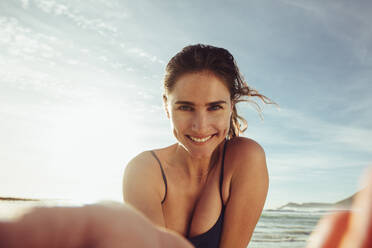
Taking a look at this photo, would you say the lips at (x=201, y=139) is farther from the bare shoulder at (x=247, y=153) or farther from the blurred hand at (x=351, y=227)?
the blurred hand at (x=351, y=227)

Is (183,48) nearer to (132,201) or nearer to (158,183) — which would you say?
(158,183)

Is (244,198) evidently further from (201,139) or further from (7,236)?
(7,236)

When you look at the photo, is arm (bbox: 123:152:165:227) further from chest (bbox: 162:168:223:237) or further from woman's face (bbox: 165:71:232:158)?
woman's face (bbox: 165:71:232:158)

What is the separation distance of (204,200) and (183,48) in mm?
1544

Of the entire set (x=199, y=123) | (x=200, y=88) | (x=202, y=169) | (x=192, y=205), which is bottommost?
(x=192, y=205)

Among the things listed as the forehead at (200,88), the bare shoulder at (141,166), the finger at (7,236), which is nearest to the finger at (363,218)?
the finger at (7,236)

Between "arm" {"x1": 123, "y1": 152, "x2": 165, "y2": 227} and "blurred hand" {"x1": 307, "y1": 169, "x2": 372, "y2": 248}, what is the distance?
7.94ft

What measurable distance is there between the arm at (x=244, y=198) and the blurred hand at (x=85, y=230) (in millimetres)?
2391

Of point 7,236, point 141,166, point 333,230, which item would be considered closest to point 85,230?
point 7,236

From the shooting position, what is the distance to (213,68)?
304cm

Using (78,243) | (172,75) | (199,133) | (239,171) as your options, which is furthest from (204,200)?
(78,243)

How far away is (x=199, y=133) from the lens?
9.30ft

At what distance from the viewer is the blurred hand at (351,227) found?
357 millimetres

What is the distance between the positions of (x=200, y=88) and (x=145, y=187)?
999 millimetres
